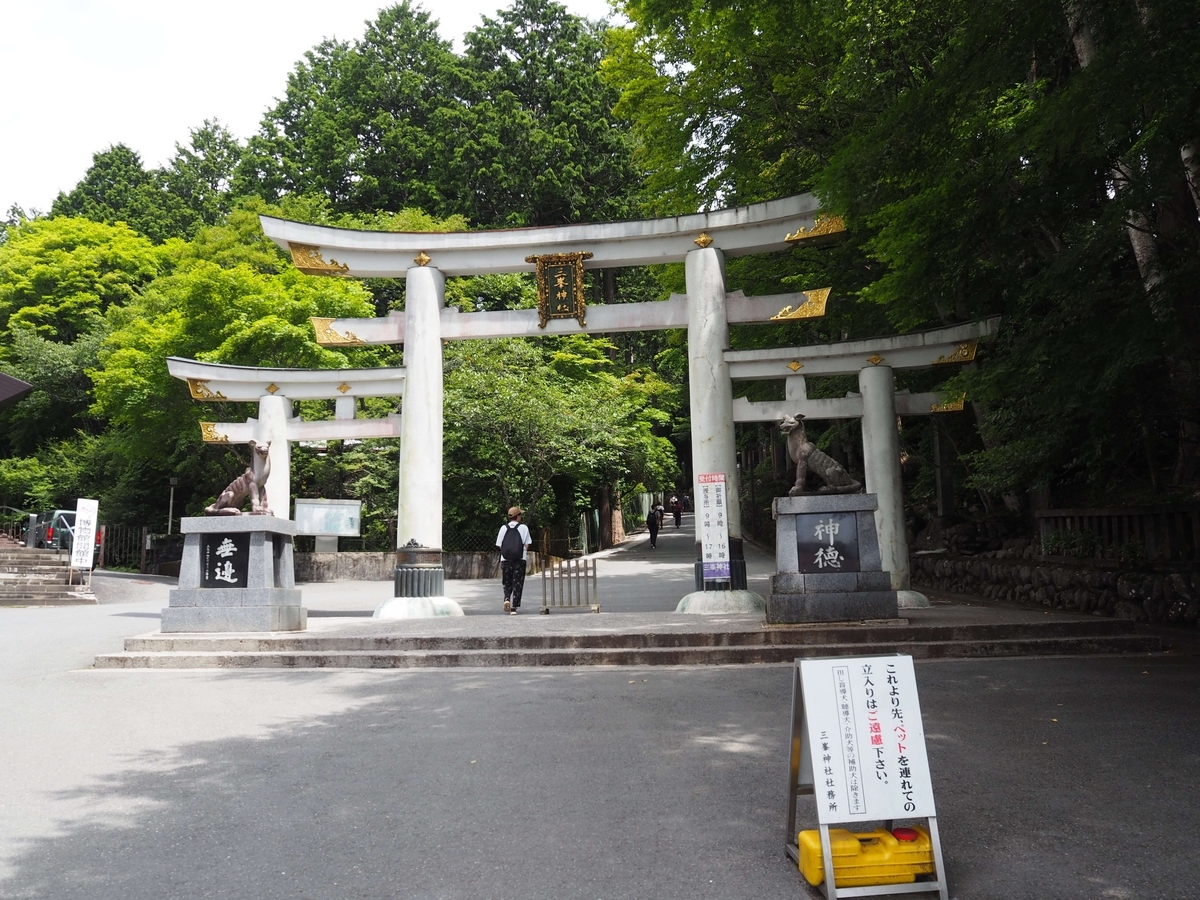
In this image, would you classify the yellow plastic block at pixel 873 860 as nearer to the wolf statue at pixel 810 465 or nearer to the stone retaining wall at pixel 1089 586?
the wolf statue at pixel 810 465

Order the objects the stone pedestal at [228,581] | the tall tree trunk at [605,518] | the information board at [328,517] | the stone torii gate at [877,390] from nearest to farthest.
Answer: the stone pedestal at [228,581] → the stone torii gate at [877,390] → the information board at [328,517] → the tall tree trunk at [605,518]

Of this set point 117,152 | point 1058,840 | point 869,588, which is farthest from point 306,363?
point 117,152

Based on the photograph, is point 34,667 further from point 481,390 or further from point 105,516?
point 105,516

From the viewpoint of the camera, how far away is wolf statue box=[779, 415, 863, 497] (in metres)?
10.6

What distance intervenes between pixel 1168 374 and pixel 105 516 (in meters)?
31.4

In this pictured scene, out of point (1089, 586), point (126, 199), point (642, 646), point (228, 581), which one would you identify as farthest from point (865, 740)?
point (126, 199)

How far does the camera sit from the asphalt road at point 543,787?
370cm

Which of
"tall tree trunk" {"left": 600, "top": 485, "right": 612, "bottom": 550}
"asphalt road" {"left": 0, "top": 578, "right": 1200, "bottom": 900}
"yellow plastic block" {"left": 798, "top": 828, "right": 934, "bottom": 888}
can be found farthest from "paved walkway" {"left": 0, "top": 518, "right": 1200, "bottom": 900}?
"tall tree trunk" {"left": 600, "top": 485, "right": 612, "bottom": 550}

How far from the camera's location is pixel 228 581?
36.9ft

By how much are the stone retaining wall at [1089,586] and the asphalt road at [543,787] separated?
7.91 ft

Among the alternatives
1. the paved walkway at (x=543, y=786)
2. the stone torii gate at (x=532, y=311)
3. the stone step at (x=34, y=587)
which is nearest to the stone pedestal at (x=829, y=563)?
the paved walkway at (x=543, y=786)

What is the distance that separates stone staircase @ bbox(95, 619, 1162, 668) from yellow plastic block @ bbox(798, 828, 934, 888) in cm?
555

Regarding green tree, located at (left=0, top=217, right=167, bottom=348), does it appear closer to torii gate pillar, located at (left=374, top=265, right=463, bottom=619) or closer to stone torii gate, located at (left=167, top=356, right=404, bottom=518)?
stone torii gate, located at (left=167, top=356, right=404, bottom=518)

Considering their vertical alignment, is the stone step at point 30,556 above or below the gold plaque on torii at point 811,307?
below
